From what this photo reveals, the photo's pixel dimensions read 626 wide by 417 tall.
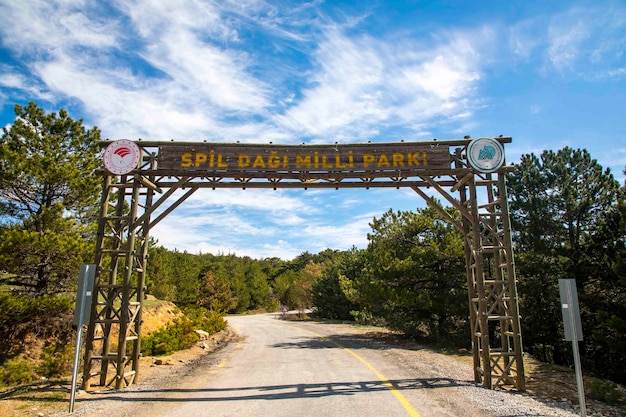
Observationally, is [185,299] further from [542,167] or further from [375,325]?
[542,167]

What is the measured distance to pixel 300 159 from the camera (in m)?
10.4

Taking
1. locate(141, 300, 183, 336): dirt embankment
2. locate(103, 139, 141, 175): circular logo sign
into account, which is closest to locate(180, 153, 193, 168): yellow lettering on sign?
locate(103, 139, 141, 175): circular logo sign

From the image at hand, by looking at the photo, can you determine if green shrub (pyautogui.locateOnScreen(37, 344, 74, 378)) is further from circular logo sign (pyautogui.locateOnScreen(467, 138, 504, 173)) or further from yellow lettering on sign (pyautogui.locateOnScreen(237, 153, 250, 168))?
circular logo sign (pyautogui.locateOnScreen(467, 138, 504, 173))

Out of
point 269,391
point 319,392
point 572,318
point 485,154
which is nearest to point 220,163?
point 269,391

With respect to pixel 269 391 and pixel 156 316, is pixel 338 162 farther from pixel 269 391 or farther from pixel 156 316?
pixel 156 316

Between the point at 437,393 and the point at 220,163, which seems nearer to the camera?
the point at 437,393

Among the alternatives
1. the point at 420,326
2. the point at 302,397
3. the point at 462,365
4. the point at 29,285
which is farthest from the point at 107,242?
the point at 420,326

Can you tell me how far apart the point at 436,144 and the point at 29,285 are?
1472 cm

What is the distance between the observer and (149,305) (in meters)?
19.6

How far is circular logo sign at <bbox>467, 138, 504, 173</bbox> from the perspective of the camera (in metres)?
9.86

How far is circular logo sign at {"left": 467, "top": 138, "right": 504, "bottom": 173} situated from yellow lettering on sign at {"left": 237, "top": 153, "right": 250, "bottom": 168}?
19.1 feet

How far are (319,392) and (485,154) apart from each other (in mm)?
7152

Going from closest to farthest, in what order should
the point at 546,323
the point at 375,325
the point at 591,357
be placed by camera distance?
1. the point at 591,357
2. the point at 546,323
3. the point at 375,325

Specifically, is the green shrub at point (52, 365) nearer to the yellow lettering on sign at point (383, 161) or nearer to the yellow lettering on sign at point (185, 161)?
the yellow lettering on sign at point (185, 161)
